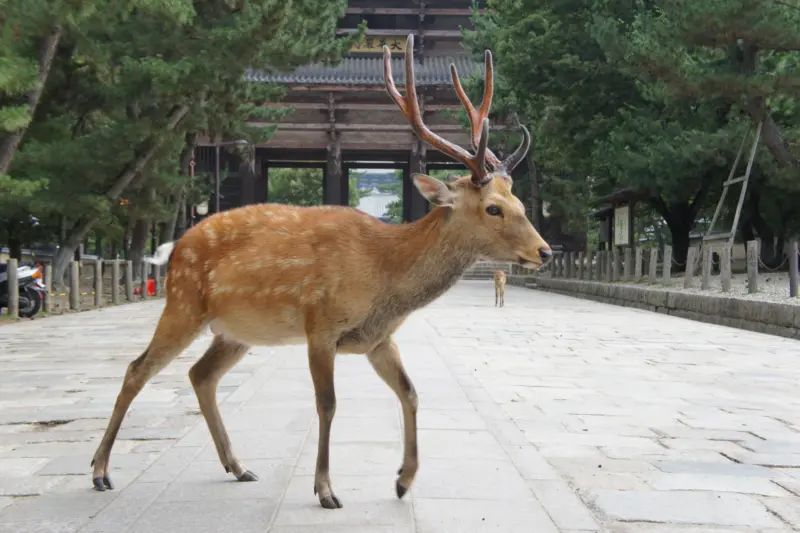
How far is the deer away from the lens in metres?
3.71

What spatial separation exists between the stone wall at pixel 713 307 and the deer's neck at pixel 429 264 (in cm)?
925

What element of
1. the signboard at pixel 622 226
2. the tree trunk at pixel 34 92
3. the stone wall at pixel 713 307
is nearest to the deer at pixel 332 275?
the stone wall at pixel 713 307

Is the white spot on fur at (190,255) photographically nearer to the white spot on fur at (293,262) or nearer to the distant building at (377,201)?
the white spot on fur at (293,262)

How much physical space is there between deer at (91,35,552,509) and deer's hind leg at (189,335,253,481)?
0.01 meters

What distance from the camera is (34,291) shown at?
14945mm

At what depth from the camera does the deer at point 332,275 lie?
3.71 meters

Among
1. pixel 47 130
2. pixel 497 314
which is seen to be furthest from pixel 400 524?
pixel 47 130

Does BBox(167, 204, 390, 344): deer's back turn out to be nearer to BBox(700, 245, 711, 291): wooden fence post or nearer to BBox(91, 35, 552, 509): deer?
BBox(91, 35, 552, 509): deer

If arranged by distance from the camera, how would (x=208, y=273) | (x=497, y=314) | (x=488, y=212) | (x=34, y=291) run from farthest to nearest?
(x=497, y=314)
(x=34, y=291)
(x=208, y=273)
(x=488, y=212)

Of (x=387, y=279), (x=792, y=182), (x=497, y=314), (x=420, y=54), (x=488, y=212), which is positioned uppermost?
(x=420, y=54)

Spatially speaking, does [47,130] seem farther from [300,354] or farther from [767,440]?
[767,440]

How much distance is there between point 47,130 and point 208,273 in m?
15.1

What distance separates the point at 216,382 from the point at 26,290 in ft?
39.9

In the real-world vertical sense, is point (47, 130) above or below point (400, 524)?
above
